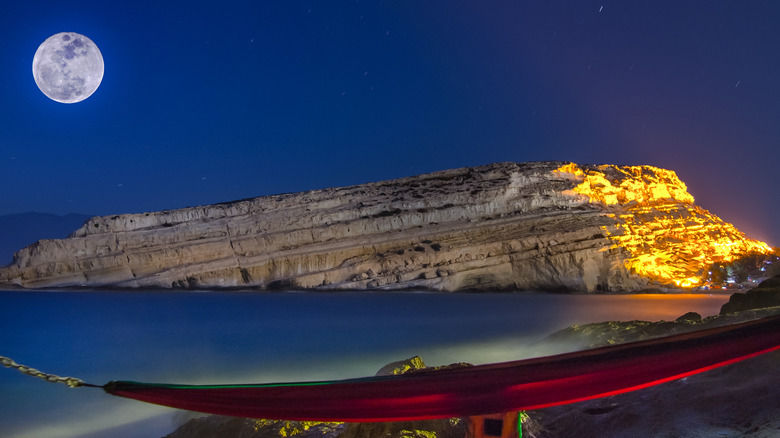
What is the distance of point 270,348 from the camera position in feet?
45.3

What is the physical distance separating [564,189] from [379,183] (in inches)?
422

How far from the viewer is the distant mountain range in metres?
131

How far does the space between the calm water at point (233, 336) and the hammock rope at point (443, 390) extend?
469 cm

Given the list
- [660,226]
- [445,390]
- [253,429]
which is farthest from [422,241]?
[445,390]

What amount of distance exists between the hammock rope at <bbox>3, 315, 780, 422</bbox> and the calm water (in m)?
4.69

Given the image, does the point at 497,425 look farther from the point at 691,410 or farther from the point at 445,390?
the point at 691,410

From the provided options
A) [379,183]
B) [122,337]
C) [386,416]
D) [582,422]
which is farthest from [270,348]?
[379,183]

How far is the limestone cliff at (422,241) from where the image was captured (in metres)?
24.3

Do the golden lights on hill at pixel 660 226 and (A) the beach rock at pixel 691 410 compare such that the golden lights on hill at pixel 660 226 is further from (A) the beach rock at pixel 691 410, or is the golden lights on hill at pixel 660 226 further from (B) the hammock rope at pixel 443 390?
(B) the hammock rope at pixel 443 390

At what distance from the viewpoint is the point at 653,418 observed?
10.1 feet

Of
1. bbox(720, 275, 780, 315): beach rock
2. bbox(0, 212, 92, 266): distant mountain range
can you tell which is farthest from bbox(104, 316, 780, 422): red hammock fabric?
bbox(0, 212, 92, 266): distant mountain range

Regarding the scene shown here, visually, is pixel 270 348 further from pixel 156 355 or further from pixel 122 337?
pixel 122 337

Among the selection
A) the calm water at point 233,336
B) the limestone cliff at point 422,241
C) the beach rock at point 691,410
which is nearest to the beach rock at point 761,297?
the beach rock at point 691,410

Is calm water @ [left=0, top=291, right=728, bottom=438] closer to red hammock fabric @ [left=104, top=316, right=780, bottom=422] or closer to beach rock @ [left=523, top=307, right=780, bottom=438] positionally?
beach rock @ [left=523, top=307, right=780, bottom=438]
